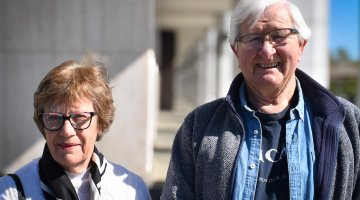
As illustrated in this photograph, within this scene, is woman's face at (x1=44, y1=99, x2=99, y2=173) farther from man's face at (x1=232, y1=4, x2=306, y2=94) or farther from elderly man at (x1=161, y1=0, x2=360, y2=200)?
man's face at (x1=232, y1=4, x2=306, y2=94)

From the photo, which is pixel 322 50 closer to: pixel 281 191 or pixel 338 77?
pixel 281 191

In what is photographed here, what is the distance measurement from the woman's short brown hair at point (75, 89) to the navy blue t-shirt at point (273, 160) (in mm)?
749

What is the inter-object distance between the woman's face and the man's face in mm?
778

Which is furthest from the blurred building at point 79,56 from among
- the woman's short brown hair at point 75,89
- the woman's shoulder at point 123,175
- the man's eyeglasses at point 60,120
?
the man's eyeglasses at point 60,120

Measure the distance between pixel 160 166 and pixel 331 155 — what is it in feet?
21.5

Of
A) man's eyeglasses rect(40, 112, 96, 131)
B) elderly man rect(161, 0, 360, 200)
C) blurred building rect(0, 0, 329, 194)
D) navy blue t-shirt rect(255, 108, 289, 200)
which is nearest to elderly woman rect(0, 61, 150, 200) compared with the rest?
man's eyeglasses rect(40, 112, 96, 131)

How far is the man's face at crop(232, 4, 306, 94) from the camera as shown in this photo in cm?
223

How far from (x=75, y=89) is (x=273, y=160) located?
0.97 m

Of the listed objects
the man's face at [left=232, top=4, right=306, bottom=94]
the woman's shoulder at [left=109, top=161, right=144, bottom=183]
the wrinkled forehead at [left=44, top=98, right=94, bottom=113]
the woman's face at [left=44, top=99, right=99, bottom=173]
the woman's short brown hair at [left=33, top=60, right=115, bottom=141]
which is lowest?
the woman's shoulder at [left=109, top=161, right=144, bottom=183]

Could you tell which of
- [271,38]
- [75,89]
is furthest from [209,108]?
[75,89]

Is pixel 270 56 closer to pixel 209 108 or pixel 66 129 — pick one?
pixel 209 108

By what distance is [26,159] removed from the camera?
6.86 m

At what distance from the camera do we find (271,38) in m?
2.24

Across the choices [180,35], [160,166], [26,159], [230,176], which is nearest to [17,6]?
[26,159]
